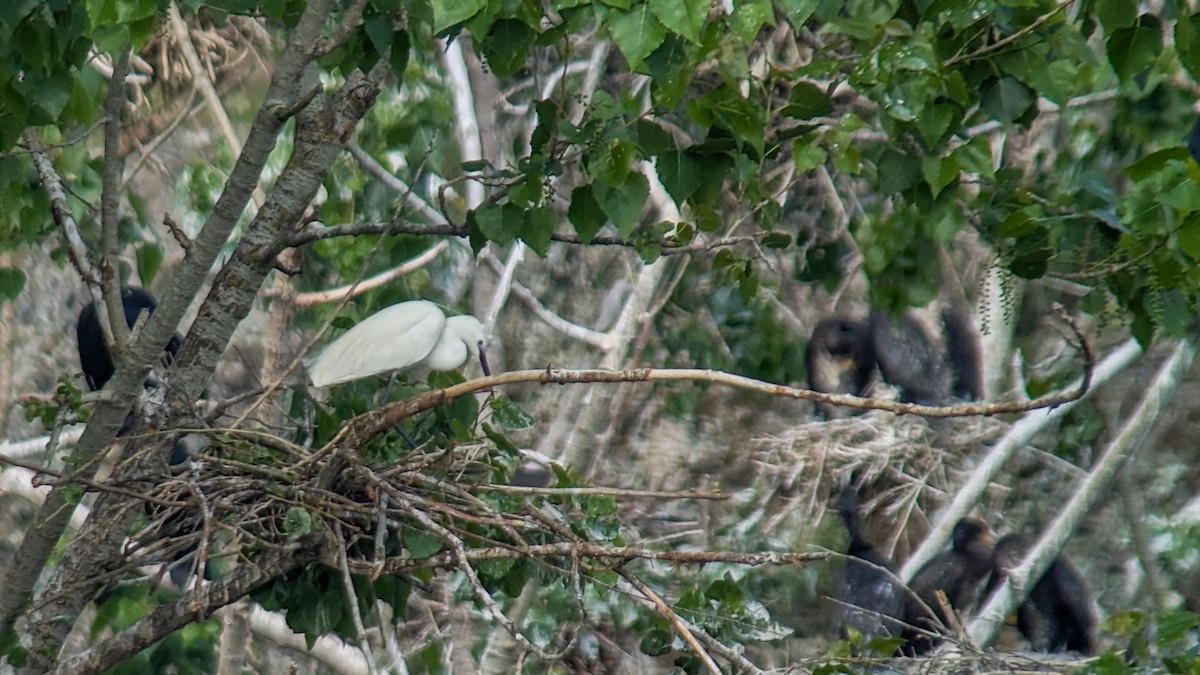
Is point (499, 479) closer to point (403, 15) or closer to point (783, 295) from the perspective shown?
point (403, 15)

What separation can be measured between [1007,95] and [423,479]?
4.03 feet

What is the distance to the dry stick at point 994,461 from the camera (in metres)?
4.70

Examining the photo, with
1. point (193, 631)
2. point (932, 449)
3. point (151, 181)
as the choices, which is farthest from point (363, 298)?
point (151, 181)

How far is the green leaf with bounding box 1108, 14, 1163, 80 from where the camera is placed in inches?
89.0

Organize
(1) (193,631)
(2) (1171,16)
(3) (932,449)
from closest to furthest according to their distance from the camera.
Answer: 1. (2) (1171,16)
2. (1) (193,631)
3. (3) (932,449)

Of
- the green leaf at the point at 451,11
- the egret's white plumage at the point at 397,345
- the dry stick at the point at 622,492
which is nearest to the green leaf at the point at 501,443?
the dry stick at the point at 622,492

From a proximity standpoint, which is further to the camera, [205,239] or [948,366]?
[948,366]

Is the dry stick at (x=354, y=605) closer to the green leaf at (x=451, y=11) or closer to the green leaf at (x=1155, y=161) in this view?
the green leaf at (x=451, y=11)

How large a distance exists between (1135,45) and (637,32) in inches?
37.0

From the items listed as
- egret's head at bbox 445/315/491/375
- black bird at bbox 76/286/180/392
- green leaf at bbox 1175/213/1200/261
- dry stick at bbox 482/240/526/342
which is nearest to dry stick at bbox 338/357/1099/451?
green leaf at bbox 1175/213/1200/261

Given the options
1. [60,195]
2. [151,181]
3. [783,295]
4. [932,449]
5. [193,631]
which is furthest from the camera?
[151,181]

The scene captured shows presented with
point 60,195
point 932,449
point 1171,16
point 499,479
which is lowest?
point 932,449

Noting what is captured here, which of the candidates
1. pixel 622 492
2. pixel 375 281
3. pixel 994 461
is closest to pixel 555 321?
pixel 375 281

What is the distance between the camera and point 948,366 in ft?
19.9
